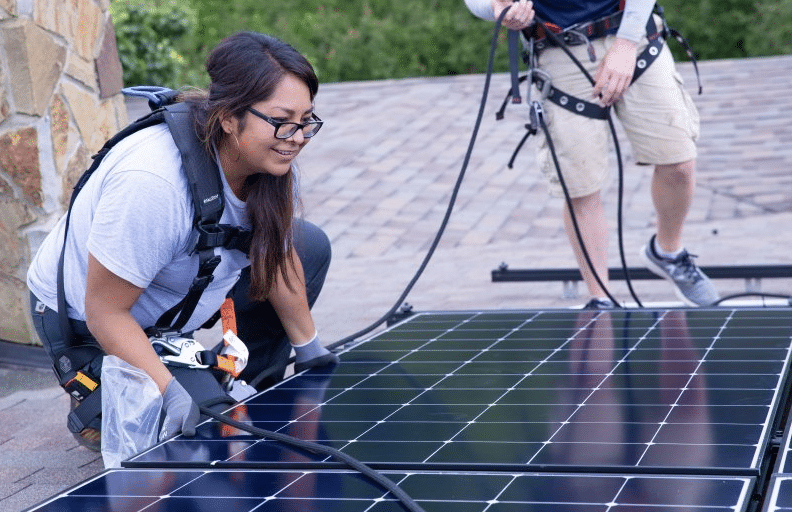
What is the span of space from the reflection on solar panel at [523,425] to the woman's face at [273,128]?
63 centimetres

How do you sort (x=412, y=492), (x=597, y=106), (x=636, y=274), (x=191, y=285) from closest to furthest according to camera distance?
(x=412, y=492)
(x=191, y=285)
(x=597, y=106)
(x=636, y=274)

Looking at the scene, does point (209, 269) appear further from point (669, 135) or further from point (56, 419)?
point (669, 135)

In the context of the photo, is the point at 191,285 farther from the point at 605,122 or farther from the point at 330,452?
the point at 605,122

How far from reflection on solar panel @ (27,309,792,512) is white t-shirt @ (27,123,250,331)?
424 millimetres

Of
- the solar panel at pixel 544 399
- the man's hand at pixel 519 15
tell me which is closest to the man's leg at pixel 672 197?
the man's hand at pixel 519 15

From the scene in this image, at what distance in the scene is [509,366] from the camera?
323 centimetres

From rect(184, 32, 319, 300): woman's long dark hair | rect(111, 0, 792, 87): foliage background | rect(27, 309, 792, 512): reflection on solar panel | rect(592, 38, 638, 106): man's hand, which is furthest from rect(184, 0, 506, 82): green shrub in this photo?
rect(184, 32, 319, 300): woman's long dark hair

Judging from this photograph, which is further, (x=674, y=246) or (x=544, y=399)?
(x=674, y=246)

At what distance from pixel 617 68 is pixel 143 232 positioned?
2263 millimetres

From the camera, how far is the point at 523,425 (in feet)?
8.50

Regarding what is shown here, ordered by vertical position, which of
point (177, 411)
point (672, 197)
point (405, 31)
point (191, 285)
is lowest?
point (405, 31)

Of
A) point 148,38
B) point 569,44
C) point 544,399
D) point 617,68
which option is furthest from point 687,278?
point 148,38

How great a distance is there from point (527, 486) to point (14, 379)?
3203 millimetres

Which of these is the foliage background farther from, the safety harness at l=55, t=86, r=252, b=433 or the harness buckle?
the harness buckle
